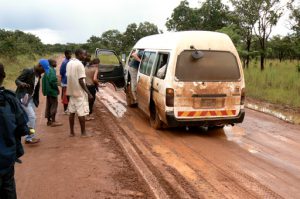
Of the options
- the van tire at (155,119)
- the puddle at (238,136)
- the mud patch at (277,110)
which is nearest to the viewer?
the puddle at (238,136)

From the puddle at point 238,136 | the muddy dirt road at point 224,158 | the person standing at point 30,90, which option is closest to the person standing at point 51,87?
the person standing at point 30,90

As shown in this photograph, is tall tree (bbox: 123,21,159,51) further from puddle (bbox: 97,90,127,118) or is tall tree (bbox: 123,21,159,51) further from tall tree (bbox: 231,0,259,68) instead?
puddle (bbox: 97,90,127,118)

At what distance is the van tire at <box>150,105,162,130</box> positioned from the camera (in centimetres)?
901

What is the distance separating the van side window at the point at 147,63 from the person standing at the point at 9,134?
6052 millimetres

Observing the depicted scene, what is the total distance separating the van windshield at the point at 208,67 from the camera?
8305 mm

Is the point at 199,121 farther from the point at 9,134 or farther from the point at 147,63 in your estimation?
the point at 9,134

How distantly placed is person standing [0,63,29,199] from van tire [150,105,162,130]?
17.5 feet

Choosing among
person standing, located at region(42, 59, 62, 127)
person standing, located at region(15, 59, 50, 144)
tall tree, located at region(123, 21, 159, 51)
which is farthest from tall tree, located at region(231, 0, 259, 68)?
tall tree, located at region(123, 21, 159, 51)

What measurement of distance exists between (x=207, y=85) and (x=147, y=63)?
7.62 ft

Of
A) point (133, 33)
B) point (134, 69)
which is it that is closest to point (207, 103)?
point (134, 69)

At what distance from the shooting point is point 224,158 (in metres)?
6.86

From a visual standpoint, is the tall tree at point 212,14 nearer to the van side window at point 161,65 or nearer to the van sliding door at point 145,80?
the van sliding door at point 145,80

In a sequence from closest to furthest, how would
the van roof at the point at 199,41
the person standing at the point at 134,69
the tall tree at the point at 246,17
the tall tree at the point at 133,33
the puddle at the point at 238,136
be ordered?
the puddle at the point at 238,136 < the van roof at the point at 199,41 < the person standing at the point at 134,69 < the tall tree at the point at 246,17 < the tall tree at the point at 133,33

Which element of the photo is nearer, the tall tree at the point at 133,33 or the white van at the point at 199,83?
the white van at the point at 199,83
